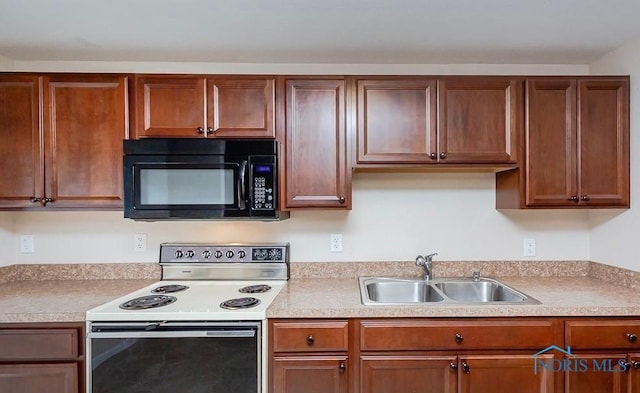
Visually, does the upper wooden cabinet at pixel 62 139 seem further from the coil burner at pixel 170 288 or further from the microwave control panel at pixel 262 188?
the microwave control panel at pixel 262 188

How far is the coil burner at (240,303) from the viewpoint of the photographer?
5.29ft

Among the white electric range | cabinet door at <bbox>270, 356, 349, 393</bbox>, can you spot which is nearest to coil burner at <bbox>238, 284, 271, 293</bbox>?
the white electric range

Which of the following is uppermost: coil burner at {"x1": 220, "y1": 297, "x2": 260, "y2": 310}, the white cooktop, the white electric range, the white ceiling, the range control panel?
the white ceiling

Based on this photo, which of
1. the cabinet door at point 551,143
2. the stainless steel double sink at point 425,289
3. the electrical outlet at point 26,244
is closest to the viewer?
the cabinet door at point 551,143

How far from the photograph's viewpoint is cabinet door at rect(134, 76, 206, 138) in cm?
189

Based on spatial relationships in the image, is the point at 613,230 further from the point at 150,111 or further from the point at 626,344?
the point at 150,111

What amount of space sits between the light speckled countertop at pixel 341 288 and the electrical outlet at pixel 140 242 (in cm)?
10

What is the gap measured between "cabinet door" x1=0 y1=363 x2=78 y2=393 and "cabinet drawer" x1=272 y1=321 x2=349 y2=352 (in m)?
0.94

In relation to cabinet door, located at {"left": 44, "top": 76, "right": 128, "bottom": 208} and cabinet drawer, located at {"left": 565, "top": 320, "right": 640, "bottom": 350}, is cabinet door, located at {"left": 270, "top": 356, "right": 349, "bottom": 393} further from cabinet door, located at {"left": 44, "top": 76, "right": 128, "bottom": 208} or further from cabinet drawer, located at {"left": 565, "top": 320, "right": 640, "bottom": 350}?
cabinet door, located at {"left": 44, "top": 76, "right": 128, "bottom": 208}

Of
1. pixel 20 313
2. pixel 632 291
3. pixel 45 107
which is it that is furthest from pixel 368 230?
pixel 45 107

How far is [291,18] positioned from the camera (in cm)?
163

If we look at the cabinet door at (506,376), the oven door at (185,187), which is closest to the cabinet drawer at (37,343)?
the oven door at (185,187)

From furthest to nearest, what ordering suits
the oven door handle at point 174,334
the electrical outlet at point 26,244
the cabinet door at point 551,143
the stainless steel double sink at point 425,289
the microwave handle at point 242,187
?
the electrical outlet at point 26,244, the stainless steel double sink at point 425,289, the cabinet door at point 551,143, the microwave handle at point 242,187, the oven door handle at point 174,334

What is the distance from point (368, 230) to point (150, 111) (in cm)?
147
